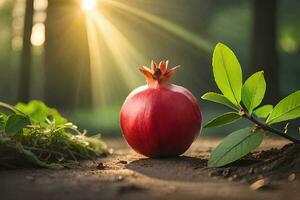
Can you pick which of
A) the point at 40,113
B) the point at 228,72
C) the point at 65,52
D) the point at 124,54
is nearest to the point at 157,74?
the point at 228,72

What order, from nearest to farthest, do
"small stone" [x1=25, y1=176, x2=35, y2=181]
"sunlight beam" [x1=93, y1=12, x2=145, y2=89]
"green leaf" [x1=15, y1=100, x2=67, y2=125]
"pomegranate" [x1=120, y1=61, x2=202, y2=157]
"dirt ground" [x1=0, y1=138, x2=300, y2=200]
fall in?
1. "dirt ground" [x1=0, y1=138, x2=300, y2=200]
2. "small stone" [x1=25, y1=176, x2=35, y2=181]
3. "pomegranate" [x1=120, y1=61, x2=202, y2=157]
4. "green leaf" [x1=15, y1=100, x2=67, y2=125]
5. "sunlight beam" [x1=93, y1=12, x2=145, y2=89]

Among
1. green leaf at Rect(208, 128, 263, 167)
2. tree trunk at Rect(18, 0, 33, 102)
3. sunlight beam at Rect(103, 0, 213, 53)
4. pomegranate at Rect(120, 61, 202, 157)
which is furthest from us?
sunlight beam at Rect(103, 0, 213, 53)

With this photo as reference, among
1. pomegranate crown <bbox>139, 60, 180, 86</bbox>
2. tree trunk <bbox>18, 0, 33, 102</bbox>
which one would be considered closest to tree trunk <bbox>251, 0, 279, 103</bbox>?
tree trunk <bbox>18, 0, 33, 102</bbox>

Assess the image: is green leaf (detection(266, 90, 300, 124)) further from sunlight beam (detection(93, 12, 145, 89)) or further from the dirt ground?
sunlight beam (detection(93, 12, 145, 89))

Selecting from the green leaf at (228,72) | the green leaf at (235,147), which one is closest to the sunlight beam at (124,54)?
the green leaf at (228,72)

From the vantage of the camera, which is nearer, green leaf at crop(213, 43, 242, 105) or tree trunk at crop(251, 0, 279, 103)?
green leaf at crop(213, 43, 242, 105)

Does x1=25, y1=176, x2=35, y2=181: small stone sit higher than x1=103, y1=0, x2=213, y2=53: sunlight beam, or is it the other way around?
x1=103, y1=0, x2=213, y2=53: sunlight beam
